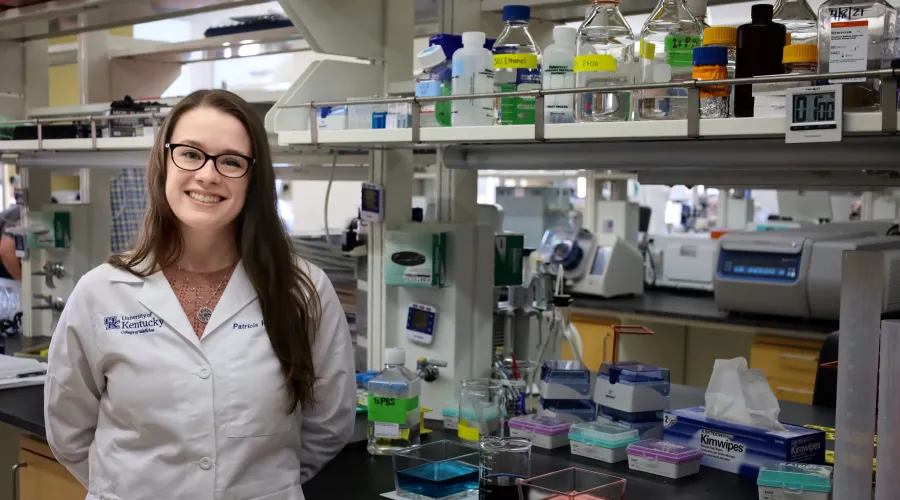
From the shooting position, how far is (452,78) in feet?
5.87

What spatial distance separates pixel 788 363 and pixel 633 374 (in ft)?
7.06

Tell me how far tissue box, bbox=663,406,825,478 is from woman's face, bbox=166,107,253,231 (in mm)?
1013

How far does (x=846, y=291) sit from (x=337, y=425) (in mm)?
873

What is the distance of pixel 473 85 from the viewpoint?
1.73m

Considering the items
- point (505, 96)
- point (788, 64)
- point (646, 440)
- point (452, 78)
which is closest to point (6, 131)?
point (452, 78)

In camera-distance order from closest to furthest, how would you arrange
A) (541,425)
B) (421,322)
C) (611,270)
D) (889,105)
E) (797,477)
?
(889,105) < (797,477) < (541,425) < (421,322) < (611,270)

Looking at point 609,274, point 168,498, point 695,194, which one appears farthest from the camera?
point 695,194

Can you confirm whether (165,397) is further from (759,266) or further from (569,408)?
(759,266)

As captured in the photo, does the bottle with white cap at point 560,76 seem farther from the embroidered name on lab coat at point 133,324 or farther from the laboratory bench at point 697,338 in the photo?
A: the laboratory bench at point 697,338

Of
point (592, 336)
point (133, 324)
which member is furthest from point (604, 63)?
point (592, 336)

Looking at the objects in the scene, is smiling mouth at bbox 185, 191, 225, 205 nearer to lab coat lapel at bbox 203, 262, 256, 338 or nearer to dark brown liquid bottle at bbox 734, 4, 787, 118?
lab coat lapel at bbox 203, 262, 256, 338

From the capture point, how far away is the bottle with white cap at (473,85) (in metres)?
1.73

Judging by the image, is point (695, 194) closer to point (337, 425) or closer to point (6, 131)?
point (6, 131)

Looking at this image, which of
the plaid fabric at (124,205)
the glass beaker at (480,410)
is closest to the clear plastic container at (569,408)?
the glass beaker at (480,410)
